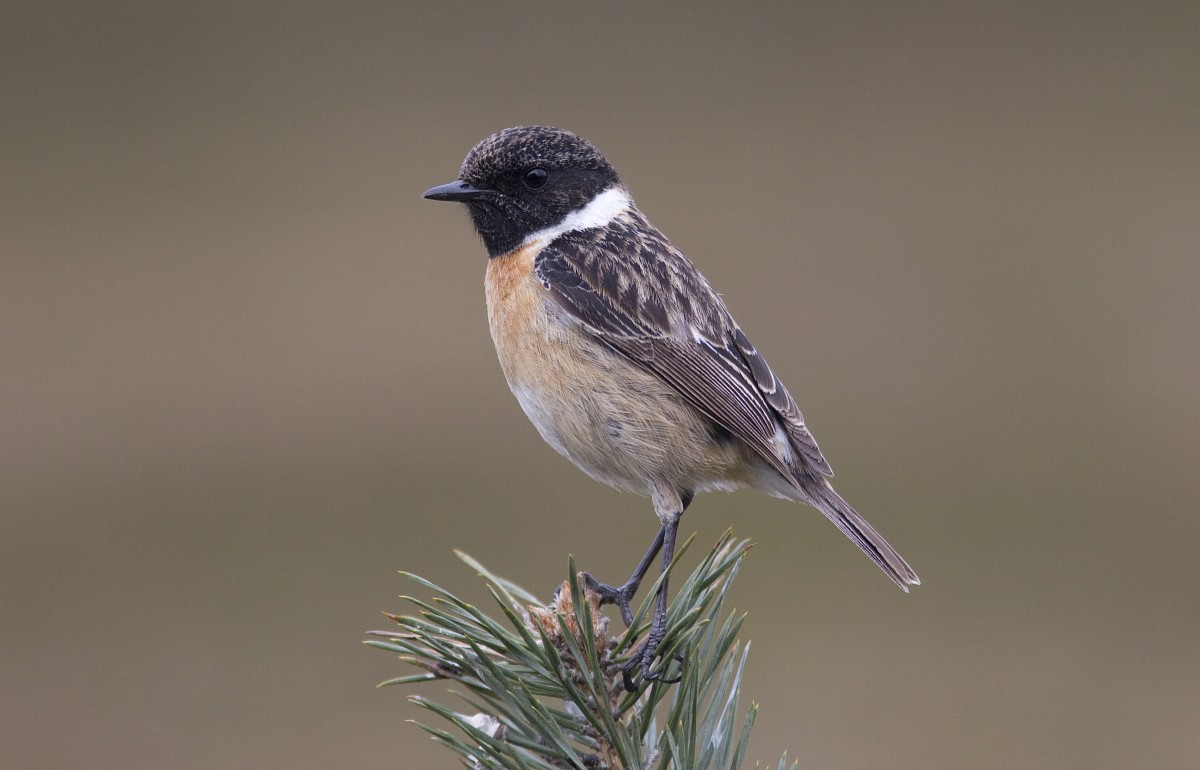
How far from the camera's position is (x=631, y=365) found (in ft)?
10.3

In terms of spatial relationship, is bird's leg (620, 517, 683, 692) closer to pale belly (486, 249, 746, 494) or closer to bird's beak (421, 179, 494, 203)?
pale belly (486, 249, 746, 494)

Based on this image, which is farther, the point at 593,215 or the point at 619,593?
the point at 593,215

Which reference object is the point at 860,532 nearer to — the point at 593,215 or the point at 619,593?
the point at 619,593

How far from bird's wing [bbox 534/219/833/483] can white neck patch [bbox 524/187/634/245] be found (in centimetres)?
7

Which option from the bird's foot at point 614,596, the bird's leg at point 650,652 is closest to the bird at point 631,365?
the bird's foot at point 614,596

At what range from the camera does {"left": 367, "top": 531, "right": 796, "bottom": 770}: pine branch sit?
1.88m

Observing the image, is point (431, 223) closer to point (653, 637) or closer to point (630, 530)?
point (630, 530)

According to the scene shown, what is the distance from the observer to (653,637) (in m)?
2.20

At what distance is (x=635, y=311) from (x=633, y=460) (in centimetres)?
44

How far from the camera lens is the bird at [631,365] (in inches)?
121

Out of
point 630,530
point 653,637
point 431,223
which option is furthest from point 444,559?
point 653,637

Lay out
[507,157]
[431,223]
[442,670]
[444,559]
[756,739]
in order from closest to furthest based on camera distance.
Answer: [442,670] < [507,157] < [756,739] < [444,559] < [431,223]

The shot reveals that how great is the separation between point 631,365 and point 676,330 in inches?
7.9

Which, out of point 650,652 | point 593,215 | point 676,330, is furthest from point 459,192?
point 650,652
